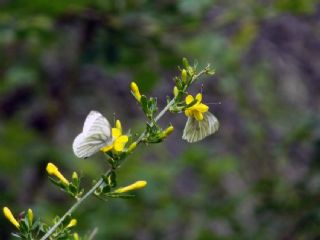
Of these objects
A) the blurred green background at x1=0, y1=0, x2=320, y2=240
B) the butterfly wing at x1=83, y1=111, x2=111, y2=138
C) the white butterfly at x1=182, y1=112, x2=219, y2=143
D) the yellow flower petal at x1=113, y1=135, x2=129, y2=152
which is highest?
the butterfly wing at x1=83, y1=111, x2=111, y2=138

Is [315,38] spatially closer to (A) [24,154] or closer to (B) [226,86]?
(B) [226,86]

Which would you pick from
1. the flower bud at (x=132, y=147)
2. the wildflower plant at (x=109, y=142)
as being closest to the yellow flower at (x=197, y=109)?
the wildflower plant at (x=109, y=142)

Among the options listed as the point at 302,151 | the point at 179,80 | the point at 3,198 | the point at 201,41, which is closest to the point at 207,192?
the point at 201,41

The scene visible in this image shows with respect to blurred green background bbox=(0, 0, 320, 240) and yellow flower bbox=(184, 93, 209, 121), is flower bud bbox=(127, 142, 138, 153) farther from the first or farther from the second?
blurred green background bbox=(0, 0, 320, 240)

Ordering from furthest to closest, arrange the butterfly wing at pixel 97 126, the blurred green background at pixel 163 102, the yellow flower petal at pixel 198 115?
the blurred green background at pixel 163 102, the yellow flower petal at pixel 198 115, the butterfly wing at pixel 97 126

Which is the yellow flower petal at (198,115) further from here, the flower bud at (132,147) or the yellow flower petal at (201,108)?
the flower bud at (132,147)

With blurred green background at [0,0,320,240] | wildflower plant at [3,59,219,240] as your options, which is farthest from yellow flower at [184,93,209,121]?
blurred green background at [0,0,320,240]

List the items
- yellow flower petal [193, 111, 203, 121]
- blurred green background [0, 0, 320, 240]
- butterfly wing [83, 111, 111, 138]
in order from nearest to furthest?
butterfly wing [83, 111, 111, 138] → yellow flower petal [193, 111, 203, 121] → blurred green background [0, 0, 320, 240]

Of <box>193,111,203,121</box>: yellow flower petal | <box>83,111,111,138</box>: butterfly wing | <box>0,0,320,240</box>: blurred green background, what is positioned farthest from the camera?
<box>0,0,320,240</box>: blurred green background
